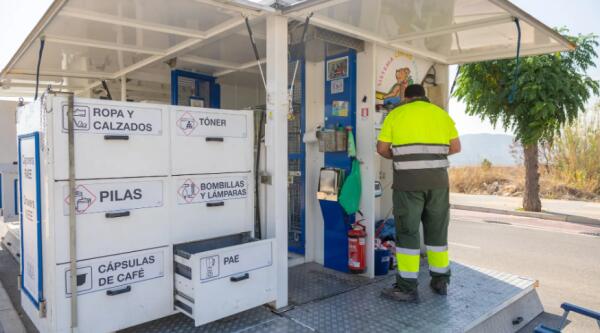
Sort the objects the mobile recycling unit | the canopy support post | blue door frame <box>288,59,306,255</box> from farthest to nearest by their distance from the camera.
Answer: blue door frame <box>288,59,306,255</box>, the canopy support post, the mobile recycling unit

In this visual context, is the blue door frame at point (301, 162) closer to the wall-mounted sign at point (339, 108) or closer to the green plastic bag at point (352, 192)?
the wall-mounted sign at point (339, 108)

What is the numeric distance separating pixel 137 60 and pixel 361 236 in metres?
3.81

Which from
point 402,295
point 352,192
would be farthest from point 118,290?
point 352,192

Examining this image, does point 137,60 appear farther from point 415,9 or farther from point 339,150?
point 415,9

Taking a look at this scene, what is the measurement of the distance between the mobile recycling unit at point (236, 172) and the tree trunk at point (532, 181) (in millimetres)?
6666

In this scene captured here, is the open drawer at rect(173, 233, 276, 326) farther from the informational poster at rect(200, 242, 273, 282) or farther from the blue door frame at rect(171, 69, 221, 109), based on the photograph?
the blue door frame at rect(171, 69, 221, 109)

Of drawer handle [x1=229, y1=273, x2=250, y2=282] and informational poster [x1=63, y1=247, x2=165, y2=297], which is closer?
informational poster [x1=63, y1=247, x2=165, y2=297]

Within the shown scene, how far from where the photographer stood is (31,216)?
3.23m

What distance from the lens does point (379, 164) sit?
5.17 meters

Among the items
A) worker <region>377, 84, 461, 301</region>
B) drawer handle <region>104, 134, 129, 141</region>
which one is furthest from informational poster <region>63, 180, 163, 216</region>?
worker <region>377, 84, 461, 301</region>

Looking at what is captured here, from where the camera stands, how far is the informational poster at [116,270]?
2.92 m

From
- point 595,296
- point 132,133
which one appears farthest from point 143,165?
point 595,296

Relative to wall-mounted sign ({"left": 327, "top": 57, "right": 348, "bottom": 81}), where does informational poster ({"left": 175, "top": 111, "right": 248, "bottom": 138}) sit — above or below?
below

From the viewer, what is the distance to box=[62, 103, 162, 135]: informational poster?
9.50 ft
